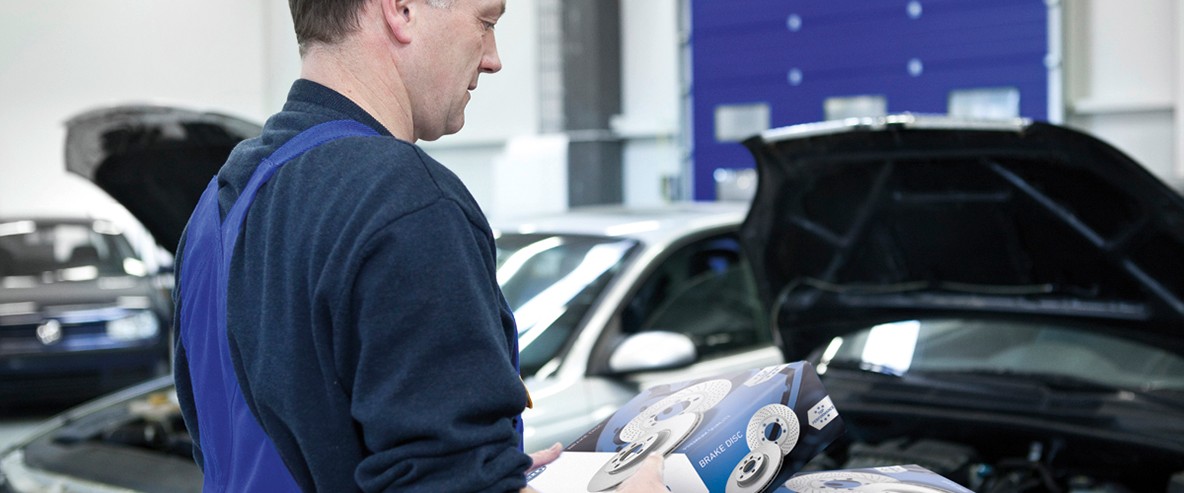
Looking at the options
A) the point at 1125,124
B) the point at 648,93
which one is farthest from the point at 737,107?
the point at 1125,124

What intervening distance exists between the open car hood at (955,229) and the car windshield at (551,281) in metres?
0.60

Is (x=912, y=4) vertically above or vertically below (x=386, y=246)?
above

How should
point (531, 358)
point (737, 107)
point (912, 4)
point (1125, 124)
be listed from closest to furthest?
point (531, 358), point (1125, 124), point (912, 4), point (737, 107)

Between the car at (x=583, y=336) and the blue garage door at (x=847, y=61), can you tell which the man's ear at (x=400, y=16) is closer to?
the car at (x=583, y=336)

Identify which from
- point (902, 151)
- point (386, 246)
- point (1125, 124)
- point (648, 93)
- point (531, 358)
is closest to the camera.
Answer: point (386, 246)

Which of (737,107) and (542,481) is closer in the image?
(542,481)

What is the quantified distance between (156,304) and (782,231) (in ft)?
16.0

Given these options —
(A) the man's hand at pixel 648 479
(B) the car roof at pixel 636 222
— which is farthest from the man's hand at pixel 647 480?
(B) the car roof at pixel 636 222

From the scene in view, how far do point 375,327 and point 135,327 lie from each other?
608 centimetres

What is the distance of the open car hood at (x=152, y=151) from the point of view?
9.53 feet

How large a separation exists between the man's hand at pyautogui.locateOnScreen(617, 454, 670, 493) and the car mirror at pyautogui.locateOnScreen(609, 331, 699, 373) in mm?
1836

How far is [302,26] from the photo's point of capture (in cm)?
119

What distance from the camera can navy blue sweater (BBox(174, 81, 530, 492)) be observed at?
101 cm

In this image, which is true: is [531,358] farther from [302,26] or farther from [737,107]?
[737,107]
